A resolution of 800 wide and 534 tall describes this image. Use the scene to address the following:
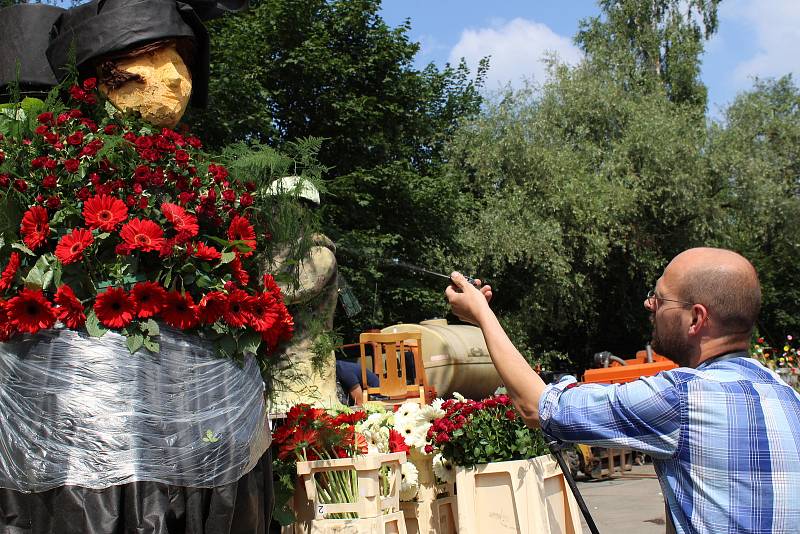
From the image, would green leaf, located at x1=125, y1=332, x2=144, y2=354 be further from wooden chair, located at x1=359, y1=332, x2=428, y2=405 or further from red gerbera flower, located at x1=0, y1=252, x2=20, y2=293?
wooden chair, located at x1=359, y1=332, x2=428, y2=405

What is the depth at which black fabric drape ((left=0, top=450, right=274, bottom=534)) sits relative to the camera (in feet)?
9.73

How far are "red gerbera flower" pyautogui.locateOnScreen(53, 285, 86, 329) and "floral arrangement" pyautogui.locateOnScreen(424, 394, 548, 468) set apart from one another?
2.48m

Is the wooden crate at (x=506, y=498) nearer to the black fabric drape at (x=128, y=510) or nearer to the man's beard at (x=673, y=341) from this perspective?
the black fabric drape at (x=128, y=510)

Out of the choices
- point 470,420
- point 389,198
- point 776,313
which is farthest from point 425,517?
point 776,313

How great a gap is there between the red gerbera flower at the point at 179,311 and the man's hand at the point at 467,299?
1106mm

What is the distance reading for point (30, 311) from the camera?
3057 millimetres

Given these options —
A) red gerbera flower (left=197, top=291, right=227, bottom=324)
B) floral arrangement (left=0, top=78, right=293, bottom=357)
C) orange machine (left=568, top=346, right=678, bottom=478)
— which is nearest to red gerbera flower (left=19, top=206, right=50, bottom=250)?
floral arrangement (left=0, top=78, right=293, bottom=357)

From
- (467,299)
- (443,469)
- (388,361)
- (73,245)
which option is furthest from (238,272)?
(388,361)

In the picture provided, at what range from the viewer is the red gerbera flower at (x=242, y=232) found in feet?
11.2

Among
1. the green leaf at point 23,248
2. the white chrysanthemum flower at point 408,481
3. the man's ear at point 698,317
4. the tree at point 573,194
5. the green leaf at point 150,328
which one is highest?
the tree at point 573,194

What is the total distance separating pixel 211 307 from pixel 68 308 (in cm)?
51

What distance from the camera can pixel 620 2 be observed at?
85.5ft

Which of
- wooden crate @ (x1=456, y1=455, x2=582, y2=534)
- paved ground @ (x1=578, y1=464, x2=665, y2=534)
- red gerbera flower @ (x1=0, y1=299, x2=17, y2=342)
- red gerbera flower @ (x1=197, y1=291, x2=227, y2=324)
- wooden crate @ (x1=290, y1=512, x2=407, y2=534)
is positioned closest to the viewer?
red gerbera flower @ (x1=0, y1=299, x2=17, y2=342)

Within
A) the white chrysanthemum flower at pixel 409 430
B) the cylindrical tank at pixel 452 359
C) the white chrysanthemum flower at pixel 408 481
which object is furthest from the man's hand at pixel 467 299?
the cylindrical tank at pixel 452 359
